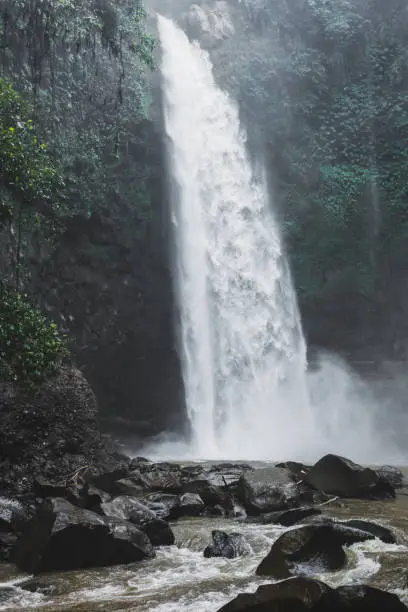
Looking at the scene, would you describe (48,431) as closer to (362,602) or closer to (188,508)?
(188,508)

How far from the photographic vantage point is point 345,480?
9.05 m

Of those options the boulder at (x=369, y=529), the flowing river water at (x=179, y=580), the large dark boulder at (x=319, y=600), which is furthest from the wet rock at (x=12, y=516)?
the large dark boulder at (x=319, y=600)

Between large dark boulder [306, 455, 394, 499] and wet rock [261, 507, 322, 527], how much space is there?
5.24 ft

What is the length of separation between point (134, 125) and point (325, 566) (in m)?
15.3

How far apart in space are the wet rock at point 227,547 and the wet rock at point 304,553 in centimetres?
63

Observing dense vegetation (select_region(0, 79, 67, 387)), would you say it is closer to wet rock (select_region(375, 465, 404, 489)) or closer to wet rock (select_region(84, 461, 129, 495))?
wet rock (select_region(84, 461, 129, 495))

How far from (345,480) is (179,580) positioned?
14.5ft

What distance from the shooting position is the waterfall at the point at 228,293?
16.5 m

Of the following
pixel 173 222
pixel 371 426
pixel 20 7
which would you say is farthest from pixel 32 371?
pixel 371 426

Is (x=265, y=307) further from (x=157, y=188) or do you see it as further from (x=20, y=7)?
(x=20, y=7)

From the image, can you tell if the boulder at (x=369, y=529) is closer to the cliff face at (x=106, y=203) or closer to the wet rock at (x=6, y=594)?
the wet rock at (x=6, y=594)

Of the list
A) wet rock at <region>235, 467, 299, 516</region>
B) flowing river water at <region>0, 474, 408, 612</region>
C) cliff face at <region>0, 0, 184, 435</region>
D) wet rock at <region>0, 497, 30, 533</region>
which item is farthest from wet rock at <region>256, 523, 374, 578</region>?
cliff face at <region>0, 0, 184, 435</region>

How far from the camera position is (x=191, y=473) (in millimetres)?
10164

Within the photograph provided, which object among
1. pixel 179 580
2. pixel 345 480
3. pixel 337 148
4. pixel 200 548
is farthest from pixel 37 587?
pixel 337 148
